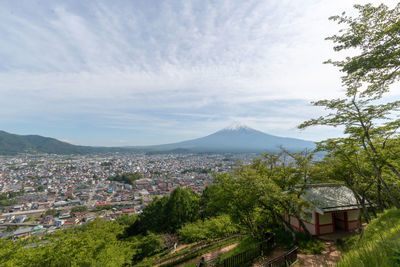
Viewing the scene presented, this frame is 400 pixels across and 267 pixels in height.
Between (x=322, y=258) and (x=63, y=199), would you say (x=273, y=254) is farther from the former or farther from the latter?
(x=63, y=199)

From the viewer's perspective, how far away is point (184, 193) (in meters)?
24.2

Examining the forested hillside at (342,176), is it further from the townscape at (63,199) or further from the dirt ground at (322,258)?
the townscape at (63,199)

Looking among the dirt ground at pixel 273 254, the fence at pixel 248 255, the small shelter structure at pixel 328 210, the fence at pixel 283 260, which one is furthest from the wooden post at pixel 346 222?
the fence at pixel 283 260

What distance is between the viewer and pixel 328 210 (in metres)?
9.27

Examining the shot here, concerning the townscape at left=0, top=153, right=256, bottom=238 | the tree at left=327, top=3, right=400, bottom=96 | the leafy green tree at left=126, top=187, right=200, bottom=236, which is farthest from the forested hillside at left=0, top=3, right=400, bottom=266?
the townscape at left=0, top=153, right=256, bottom=238

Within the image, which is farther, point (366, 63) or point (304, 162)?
point (304, 162)

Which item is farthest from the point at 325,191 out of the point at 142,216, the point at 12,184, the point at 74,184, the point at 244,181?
the point at 12,184

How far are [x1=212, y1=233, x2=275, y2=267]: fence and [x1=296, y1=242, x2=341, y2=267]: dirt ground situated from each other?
4.47 feet

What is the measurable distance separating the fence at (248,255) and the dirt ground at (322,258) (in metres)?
1.36

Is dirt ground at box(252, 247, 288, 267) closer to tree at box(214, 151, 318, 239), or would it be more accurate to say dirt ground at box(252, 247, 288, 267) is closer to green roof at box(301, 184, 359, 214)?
tree at box(214, 151, 318, 239)

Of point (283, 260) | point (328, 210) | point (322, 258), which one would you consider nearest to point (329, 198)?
point (328, 210)

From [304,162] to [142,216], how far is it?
23916 millimetres

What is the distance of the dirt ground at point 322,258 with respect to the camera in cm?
700

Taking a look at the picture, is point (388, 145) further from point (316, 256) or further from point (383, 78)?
point (316, 256)
